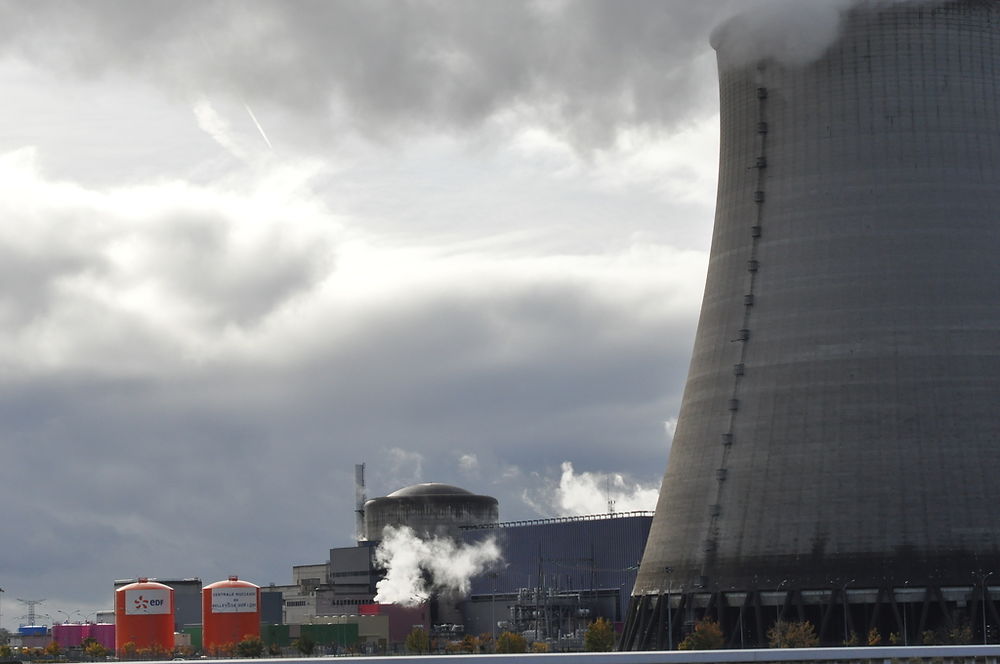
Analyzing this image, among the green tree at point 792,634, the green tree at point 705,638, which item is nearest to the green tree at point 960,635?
the green tree at point 792,634

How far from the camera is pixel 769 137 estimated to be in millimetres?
51062

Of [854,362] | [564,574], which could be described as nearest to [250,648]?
[564,574]

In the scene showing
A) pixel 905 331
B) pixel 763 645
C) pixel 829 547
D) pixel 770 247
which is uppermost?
pixel 770 247

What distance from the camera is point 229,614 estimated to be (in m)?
→ 77.1

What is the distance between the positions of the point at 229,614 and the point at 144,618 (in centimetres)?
431

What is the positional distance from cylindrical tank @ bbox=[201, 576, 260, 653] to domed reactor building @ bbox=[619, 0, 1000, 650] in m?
31.3

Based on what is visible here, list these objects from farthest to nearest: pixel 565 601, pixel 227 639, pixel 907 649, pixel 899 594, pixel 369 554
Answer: pixel 369 554
pixel 565 601
pixel 227 639
pixel 899 594
pixel 907 649

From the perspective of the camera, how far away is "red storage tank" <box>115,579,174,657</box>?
7488 centimetres

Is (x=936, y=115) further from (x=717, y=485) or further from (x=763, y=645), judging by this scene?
(x=763, y=645)

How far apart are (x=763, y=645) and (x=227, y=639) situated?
37.5m

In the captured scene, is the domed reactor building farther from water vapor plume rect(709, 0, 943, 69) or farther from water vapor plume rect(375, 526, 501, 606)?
water vapor plume rect(375, 526, 501, 606)

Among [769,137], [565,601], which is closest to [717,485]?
[769,137]

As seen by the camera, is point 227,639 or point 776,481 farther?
point 227,639

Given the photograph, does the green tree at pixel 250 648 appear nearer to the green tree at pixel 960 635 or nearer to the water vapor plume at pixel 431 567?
the water vapor plume at pixel 431 567
